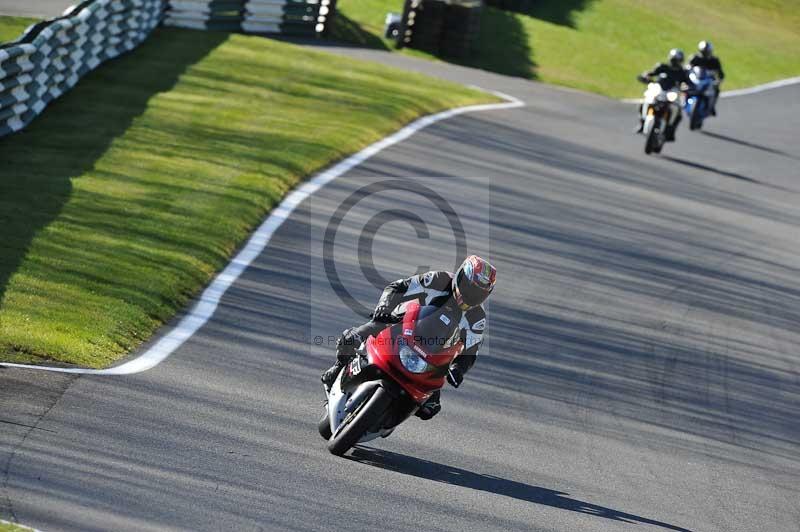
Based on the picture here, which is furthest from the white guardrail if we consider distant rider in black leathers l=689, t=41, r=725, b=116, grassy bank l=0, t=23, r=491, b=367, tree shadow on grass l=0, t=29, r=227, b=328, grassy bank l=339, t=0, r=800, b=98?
distant rider in black leathers l=689, t=41, r=725, b=116

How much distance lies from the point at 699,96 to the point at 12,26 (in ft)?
47.7

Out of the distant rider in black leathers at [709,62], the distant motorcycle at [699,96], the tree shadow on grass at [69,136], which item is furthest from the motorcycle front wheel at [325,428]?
the distant rider in black leathers at [709,62]

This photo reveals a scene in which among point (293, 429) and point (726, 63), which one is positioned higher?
point (293, 429)

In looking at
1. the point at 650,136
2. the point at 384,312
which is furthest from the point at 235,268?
the point at 650,136

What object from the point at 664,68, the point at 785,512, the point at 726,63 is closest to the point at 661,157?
the point at 664,68

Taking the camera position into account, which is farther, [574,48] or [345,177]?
[574,48]

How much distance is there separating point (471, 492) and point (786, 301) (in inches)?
367

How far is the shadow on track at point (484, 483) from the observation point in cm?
862

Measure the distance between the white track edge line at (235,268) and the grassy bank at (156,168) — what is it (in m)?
0.16

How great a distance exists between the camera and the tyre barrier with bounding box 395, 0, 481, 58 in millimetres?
36062

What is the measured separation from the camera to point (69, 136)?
59.6 feet

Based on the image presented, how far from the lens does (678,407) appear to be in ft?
38.4

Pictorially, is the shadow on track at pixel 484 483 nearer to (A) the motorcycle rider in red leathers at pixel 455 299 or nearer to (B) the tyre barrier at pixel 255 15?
(A) the motorcycle rider in red leathers at pixel 455 299

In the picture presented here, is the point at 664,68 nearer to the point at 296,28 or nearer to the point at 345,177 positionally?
the point at 345,177
